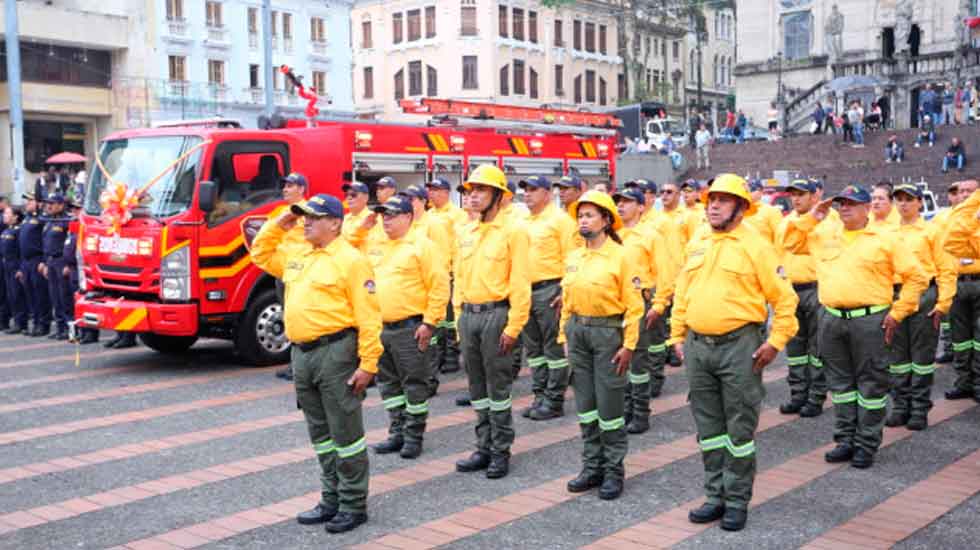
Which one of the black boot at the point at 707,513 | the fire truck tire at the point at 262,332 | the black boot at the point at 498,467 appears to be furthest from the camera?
the fire truck tire at the point at 262,332

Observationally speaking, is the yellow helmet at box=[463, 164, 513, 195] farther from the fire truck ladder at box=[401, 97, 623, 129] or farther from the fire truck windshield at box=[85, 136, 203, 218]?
the fire truck ladder at box=[401, 97, 623, 129]

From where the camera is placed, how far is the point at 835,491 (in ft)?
22.6

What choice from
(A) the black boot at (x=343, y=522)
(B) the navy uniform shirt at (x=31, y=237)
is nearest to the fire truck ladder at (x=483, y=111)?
(B) the navy uniform shirt at (x=31, y=237)

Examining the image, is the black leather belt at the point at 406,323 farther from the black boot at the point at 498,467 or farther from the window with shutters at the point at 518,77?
the window with shutters at the point at 518,77

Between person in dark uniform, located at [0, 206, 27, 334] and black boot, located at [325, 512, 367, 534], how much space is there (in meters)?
10.8

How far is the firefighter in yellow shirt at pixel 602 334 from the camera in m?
6.76

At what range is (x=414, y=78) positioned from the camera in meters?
59.2

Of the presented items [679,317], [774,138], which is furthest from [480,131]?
[774,138]

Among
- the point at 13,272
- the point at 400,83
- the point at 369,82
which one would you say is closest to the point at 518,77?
the point at 400,83

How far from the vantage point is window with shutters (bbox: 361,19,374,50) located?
6119cm

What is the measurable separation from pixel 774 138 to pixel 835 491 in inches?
1418

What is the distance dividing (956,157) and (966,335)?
77.6ft

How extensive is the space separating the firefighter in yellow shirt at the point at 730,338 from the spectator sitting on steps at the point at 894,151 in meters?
29.4

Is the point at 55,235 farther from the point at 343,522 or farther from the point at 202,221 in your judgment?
the point at 343,522
